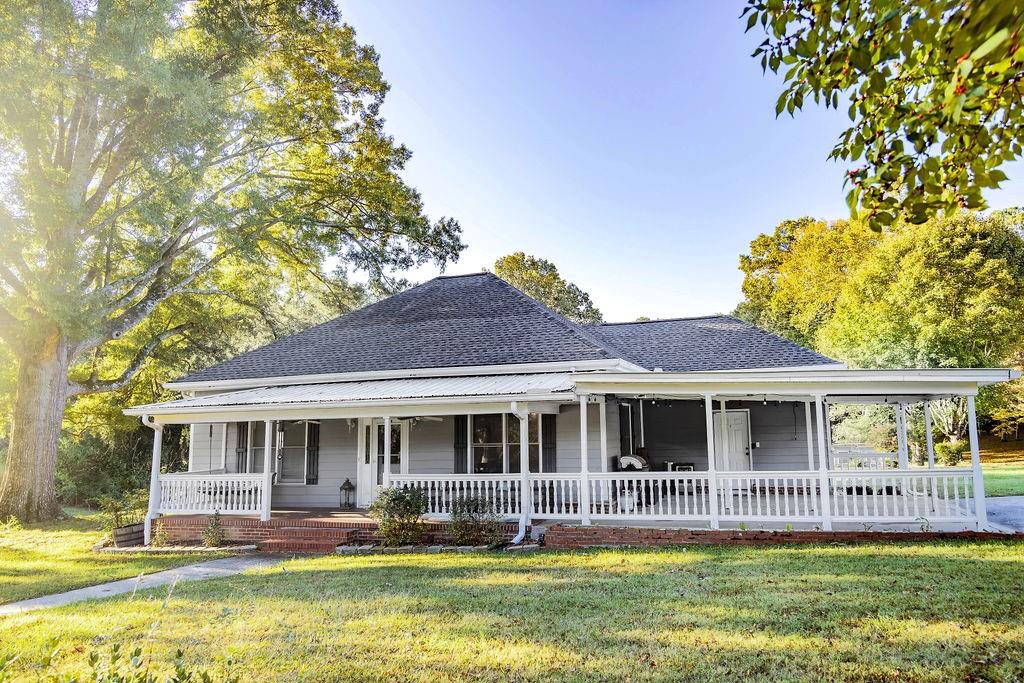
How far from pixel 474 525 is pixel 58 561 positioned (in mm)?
8442

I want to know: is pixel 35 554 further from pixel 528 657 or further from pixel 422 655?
pixel 528 657

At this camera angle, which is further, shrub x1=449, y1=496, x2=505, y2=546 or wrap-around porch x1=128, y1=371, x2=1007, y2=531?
shrub x1=449, y1=496, x2=505, y2=546

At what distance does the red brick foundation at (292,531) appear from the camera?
1247 cm

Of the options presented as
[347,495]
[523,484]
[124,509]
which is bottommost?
[124,509]

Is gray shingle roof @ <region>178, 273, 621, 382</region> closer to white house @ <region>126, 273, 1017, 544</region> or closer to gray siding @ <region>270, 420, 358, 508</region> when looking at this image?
white house @ <region>126, 273, 1017, 544</region>

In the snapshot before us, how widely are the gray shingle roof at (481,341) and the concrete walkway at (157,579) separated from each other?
6.19 m

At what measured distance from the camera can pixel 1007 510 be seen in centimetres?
1372

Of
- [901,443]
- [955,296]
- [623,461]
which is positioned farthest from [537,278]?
[901,443]

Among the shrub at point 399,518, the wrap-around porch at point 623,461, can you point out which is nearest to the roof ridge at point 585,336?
the wrap-around porch at point 623,461

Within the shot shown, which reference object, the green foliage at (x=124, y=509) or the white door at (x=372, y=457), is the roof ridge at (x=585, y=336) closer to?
the white door at (x=372, y=457)

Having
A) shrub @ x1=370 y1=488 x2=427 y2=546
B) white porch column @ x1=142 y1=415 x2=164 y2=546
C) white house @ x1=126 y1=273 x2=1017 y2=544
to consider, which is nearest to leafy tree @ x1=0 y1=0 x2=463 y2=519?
white house @ x1=126 y1=273 x2=1017 y2=544

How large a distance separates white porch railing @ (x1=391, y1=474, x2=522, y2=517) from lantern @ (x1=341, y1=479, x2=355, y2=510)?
7.72 feet

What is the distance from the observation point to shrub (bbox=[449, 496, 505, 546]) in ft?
38.7

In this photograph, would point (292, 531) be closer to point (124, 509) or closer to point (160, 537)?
point (160, 537)
